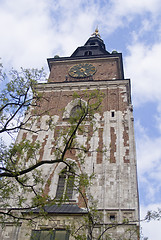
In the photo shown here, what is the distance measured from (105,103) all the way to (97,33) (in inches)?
930

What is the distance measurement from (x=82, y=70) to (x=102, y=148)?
11957 mm

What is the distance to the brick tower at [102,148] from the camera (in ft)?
47.5

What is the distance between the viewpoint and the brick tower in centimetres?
1449

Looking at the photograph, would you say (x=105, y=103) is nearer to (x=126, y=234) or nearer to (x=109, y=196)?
(x=109, y=196)

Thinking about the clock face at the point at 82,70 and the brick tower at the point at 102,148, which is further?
the clock face at the point at 82,70

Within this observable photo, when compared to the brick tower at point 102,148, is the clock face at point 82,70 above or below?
above

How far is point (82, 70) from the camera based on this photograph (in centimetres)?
2939

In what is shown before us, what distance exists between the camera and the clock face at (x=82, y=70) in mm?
28577

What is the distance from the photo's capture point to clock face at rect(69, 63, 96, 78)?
28.6 m

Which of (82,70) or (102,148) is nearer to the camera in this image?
(102,148)

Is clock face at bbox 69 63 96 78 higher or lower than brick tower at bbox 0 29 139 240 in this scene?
higher

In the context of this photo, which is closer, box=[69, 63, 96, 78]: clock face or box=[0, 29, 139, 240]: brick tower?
box=[0, 29, 139, 240]: brick tower

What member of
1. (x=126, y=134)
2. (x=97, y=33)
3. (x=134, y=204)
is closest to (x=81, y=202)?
(x=134, y=204)

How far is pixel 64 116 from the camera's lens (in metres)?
22.9
